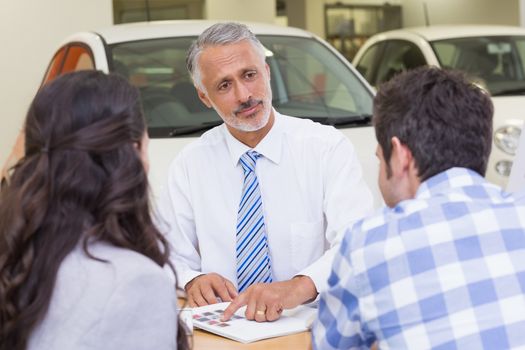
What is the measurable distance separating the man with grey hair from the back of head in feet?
4.17

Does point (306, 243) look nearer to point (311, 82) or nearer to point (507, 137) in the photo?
point (311, 82)

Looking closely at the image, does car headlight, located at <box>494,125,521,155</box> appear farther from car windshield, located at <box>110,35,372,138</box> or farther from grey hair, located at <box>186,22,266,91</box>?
grey hair, located at <box>186,22,266,91</box>

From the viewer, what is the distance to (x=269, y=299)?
259 centimetres

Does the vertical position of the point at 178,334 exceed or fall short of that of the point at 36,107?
it falls short

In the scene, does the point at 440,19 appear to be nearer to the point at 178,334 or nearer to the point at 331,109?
the point at 331,109

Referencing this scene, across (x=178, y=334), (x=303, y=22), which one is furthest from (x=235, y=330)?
(x=303, y=22)

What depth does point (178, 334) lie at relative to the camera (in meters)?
1.94

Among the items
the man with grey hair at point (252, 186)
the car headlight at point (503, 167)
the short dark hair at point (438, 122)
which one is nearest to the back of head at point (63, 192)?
the short dark hair at point (438, 122)

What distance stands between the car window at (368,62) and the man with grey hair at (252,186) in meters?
5.70

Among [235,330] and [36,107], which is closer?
[36,107]

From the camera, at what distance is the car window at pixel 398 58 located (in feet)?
27.1

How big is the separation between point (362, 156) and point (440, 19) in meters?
11.9

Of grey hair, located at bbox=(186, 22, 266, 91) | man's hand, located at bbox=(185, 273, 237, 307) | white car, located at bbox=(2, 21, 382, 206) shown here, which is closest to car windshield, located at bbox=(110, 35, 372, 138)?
white car, located at bbox=(2, 21, 382, 206)

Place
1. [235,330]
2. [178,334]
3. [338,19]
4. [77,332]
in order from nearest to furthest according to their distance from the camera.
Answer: [77,332] → [178,334] → [235,330] → [338,19]
